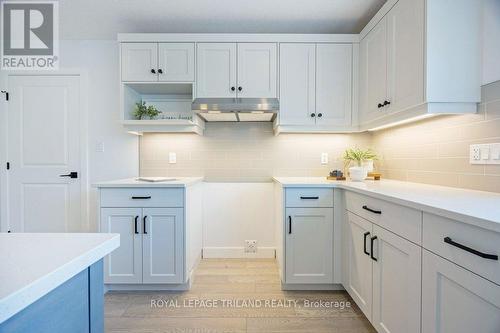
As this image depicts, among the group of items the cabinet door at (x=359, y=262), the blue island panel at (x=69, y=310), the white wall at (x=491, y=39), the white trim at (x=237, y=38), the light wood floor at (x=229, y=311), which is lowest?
the light wood floor at (x=229, y=311)

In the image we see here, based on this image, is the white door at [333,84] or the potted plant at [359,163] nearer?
the potted plant at [359,163]

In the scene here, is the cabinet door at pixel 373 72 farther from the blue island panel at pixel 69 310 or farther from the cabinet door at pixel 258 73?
the blue island panel at pixel 69 310

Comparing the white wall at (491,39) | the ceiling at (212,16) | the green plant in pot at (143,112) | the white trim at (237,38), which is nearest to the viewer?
the white wall at (491,39)

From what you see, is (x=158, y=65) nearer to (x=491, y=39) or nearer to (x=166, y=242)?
(x=166, y=242)

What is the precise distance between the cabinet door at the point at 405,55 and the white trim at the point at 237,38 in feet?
1.82

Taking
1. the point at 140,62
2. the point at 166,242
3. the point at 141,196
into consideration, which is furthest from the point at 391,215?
the point at 140,62

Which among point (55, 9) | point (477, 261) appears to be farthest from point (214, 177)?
point (477, 261)

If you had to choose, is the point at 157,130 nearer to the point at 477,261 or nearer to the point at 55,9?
the point at 55,9

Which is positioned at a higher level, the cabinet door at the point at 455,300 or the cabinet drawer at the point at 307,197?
the cabinet drawer at the point at 307,197

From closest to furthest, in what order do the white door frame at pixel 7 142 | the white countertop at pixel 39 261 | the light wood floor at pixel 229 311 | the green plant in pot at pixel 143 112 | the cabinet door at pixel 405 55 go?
the white countertop at pixel 39 261, the cabinet door at pixel 405 55, the light wood floor at pixel 229 311, the green plant in pot at pixel 143 112, the white door frame at pixel 7 142

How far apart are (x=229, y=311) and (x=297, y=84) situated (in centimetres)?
198

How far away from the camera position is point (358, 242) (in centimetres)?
176

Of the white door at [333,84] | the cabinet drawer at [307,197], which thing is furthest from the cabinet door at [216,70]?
the cabinet drawer at [307,197]

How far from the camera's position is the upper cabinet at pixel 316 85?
2.40 m
